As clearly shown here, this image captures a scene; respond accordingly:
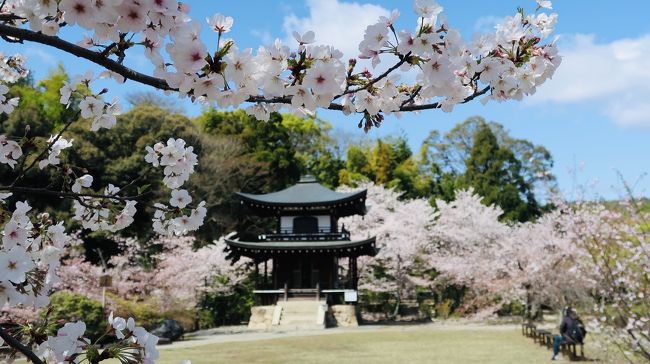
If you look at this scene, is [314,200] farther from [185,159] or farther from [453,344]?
[185,159]

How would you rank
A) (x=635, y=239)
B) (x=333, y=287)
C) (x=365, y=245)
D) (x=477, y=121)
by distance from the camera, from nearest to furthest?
(x=635, y=239), (x=365, y=245), (x=333, y=287), (x=477, y=121)

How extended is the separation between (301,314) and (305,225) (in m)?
4.09

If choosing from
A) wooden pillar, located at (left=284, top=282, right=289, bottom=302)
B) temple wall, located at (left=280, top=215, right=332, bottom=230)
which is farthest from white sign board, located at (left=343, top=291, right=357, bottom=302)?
temple wall, located at (left=280, top=215, right=332, bottom=230)

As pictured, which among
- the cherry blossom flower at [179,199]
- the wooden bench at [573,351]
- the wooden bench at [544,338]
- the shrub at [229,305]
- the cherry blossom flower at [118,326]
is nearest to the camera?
the cherry blossom flower at [118,326]

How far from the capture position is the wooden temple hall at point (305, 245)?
2180 cm

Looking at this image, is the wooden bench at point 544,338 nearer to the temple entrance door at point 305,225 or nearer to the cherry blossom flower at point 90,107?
the temple entrance door at point 305,225

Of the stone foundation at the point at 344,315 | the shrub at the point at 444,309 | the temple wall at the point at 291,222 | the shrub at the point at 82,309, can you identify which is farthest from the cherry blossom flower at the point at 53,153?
the shrub at the point at 444,309

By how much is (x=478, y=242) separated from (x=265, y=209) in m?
9.95

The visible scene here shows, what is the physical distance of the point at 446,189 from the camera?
33.9 m

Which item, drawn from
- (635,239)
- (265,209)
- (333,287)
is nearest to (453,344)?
(635,239)

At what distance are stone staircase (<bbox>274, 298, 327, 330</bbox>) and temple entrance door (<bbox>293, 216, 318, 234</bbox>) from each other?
9.27 feet

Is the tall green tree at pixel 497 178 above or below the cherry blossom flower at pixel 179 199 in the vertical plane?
above

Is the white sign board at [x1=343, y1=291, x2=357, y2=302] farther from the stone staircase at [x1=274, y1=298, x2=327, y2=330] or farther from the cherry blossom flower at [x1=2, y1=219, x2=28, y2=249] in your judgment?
the cherry blossom flower at [x1=2, y1=219, x2=28, y2=249]

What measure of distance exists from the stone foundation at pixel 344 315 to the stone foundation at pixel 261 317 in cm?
226
